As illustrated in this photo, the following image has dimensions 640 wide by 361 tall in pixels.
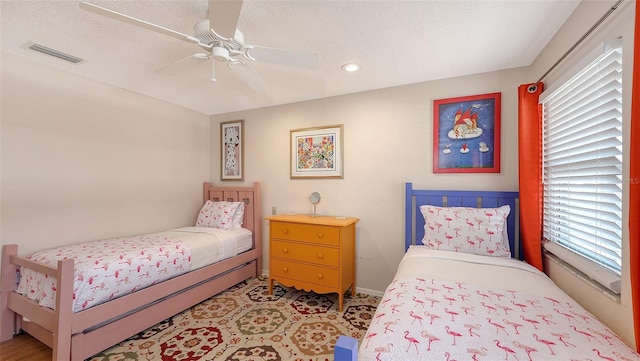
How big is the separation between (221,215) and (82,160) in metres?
1.45

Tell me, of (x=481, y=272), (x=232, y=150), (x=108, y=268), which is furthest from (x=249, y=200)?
(x=481, y=272)

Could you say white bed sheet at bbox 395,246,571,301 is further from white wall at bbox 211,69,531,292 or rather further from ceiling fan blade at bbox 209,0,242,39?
ceiling fan blade at bbox 209,0,242,39

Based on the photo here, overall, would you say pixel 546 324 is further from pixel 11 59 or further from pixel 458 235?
pixel 11 59

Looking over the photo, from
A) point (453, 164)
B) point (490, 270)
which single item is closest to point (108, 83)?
point (453, 164)

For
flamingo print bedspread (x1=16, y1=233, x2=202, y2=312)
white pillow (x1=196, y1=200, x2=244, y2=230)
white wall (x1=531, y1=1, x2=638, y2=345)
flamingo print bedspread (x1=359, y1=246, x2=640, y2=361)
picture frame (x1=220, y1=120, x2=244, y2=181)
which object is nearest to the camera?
flamingo print bedspread (x1=359, y1=246, x2=640, y2=361)

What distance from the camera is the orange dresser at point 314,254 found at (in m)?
2.48

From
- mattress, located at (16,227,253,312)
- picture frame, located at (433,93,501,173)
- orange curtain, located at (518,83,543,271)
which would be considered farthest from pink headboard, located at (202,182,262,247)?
orange curtain, located at (518,83,543,271)

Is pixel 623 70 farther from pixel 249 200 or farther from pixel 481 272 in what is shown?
pixel 249 200

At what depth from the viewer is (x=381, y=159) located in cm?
275

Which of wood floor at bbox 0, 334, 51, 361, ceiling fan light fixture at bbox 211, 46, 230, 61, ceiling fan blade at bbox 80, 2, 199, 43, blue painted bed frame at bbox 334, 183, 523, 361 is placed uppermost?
ceiling fan light fixture at bbox 211, 46, 230, 61

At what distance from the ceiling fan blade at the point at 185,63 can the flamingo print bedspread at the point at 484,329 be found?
5.76 feet

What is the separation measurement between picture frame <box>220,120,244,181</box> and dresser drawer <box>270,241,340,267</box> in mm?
1304

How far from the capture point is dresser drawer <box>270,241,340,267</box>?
249 cm

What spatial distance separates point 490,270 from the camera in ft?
5.54
